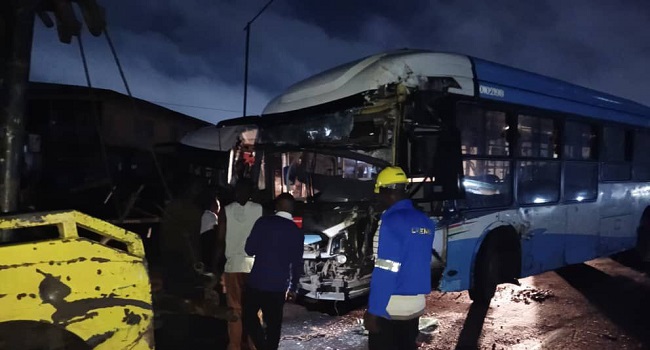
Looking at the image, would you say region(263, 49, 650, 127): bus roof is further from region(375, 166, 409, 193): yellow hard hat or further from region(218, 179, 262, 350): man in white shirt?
region(375, 166, 409, 193): yellow hard hat

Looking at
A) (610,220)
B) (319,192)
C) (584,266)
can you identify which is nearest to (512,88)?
(319,192)

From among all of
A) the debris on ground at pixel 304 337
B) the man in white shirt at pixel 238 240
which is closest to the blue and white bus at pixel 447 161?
the debris on ground at pixel 304 337

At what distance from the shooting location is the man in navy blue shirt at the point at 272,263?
4.27 metres

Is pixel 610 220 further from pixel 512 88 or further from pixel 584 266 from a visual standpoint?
pixel 512 88

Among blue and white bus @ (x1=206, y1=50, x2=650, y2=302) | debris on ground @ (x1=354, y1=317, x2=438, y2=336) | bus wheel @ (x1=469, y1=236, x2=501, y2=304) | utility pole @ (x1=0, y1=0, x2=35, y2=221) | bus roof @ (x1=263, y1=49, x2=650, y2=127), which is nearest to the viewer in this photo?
utility pole @ (x1=0, y1=0, x2=35, y2=221)

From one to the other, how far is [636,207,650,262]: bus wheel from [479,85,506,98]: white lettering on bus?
5538 millimetres

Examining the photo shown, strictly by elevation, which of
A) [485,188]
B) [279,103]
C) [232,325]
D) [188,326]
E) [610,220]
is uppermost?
[279,103]

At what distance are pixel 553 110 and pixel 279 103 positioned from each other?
4.11m

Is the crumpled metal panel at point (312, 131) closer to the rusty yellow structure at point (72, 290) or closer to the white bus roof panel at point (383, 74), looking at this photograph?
the white bus roof panel at point (383, 74)

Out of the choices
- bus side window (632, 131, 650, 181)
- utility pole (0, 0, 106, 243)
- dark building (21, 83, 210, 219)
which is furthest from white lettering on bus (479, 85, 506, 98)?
dark building (21, 83, 210, 219)

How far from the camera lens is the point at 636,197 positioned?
9500 millimetres

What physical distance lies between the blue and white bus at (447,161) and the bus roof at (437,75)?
0.7 inches

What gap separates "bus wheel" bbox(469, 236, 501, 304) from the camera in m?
6.56

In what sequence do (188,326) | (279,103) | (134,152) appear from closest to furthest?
(188,326) → (279,103) → (134,152)
